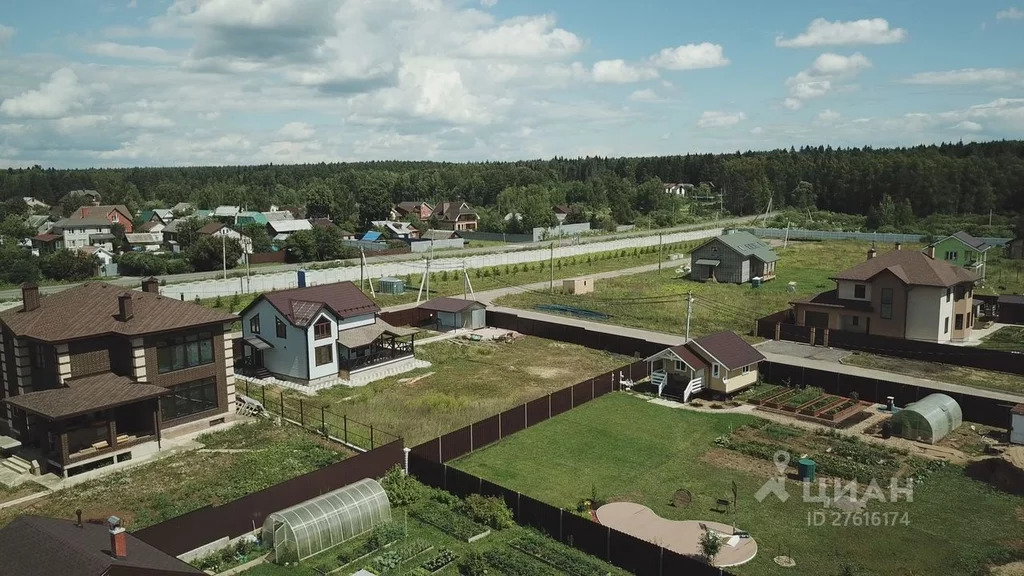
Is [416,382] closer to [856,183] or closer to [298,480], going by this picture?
[298,480]

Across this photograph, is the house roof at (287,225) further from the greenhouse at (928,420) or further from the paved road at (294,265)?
the greenhouse at (928,420)

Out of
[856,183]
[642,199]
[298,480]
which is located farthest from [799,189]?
[298,480]

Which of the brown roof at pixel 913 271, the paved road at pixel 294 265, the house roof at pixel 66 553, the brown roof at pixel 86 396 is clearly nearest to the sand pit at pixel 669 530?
the house roof at pixel 66 553

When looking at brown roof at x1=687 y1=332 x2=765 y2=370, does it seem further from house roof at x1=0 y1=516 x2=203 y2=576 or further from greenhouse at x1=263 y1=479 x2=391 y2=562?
house roof at x1=0 y1=516 x2=203 y2=576

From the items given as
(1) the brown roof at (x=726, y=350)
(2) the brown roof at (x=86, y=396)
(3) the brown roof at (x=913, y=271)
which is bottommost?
(1) the brown roof at (x=726, y=350)

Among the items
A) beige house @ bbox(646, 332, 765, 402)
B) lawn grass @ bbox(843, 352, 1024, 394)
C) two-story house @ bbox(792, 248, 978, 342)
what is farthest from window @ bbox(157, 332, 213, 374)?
two-story house @ bbox(792, 248, 978, 342)
